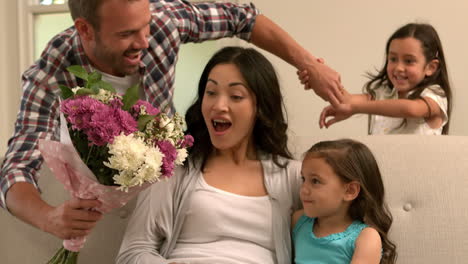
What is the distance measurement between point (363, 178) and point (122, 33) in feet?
2.77

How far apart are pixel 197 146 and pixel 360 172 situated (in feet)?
1.75

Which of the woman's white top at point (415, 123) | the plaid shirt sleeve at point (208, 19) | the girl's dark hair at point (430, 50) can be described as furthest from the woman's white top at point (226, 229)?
the girl's dark hair at point (430, 50)

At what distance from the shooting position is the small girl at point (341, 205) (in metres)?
1.77

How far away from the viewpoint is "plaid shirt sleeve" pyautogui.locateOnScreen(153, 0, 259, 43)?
222 centimetres

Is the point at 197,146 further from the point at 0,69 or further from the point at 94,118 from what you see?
the point at 0,69

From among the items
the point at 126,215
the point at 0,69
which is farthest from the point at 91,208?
the point at 0,69

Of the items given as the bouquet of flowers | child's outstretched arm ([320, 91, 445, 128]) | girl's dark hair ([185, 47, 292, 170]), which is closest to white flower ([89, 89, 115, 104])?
the bouquet of flowers

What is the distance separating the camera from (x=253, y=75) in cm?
193

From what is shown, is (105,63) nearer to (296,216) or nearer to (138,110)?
(138,110)

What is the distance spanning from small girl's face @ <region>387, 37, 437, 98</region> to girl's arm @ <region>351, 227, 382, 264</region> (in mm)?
1314

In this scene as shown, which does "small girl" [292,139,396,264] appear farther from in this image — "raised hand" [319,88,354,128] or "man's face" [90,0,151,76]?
"man's face" [90,0,151,76]

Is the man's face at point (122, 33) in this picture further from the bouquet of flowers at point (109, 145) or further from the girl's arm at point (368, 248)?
the girl's arm at point (368, 248)

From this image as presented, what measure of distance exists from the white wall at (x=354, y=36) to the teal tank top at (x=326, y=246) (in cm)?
154

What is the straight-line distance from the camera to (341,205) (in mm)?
1814
